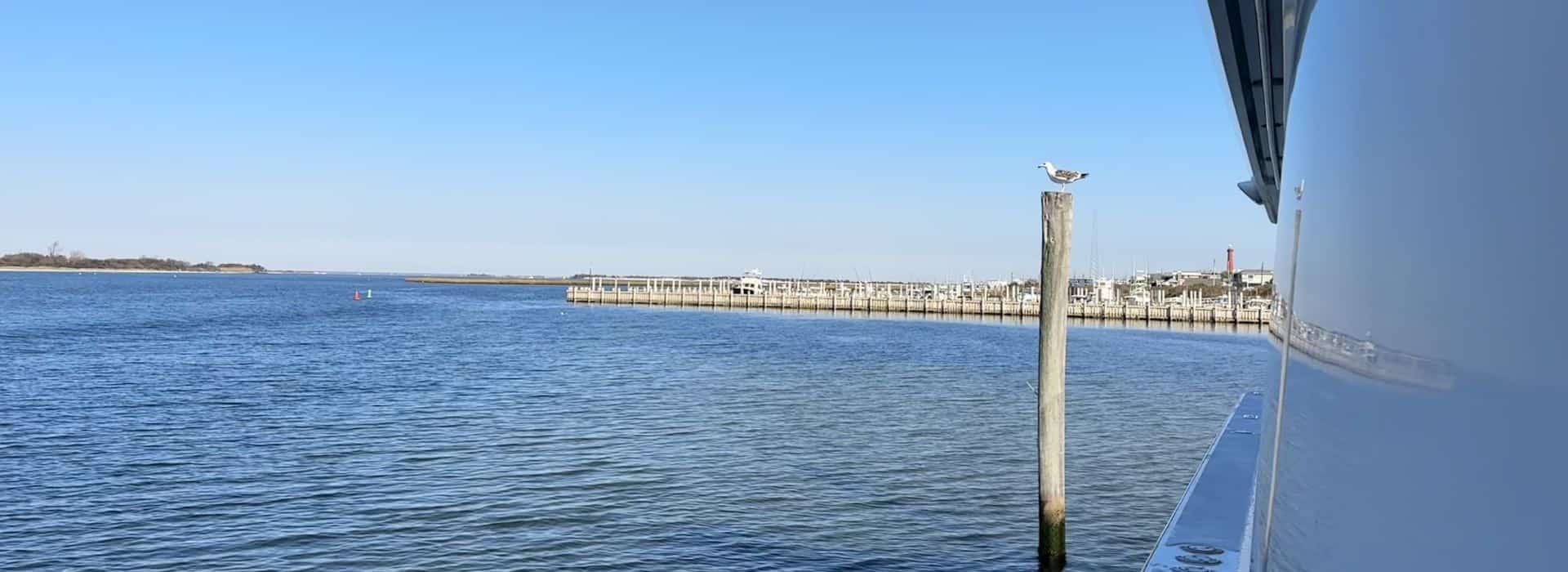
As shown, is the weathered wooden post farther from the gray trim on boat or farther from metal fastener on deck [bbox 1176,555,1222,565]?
metal fastener on deck [bbox 1176,555,1222,565]

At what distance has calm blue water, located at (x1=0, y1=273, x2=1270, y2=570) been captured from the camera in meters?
14.2

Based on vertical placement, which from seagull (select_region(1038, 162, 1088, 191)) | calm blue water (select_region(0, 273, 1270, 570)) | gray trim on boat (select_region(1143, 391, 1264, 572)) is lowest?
calm blue water (select_region(0, 273, 1270, 570))

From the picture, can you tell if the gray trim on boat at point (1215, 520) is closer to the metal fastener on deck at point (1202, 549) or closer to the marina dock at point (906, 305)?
the metal fastener on deck at point (1202, 549)

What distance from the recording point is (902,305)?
324 feet

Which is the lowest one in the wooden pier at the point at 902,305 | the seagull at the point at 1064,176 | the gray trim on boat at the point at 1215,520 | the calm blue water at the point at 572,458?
the calm blue water at the point at 572,458

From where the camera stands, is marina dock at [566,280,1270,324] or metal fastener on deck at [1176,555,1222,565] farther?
marina dock at [566,280,1270,324]

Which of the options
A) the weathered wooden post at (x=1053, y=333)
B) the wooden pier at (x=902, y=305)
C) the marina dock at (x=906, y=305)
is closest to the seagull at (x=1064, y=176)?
the weathered wooden post at (x=1053, y=333)

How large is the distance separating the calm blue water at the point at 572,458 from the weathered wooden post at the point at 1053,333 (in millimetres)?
1386

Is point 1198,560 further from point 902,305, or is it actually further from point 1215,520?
point 902,305

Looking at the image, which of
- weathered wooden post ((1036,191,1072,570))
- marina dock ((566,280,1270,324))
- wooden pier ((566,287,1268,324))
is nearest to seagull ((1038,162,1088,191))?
weathered wooden post ((1036,191,1072,570))

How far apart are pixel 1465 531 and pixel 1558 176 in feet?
1.43

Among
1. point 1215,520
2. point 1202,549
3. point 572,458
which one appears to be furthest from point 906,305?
point 1202,549

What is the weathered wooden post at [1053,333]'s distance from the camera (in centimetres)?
1273

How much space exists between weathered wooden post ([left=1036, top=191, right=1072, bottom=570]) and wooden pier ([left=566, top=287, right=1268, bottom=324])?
67.9 metres
